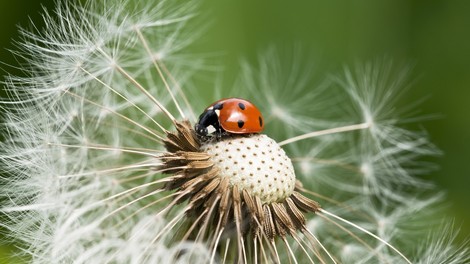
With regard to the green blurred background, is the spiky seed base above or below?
below

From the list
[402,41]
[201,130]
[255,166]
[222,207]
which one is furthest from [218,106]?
[402,41]

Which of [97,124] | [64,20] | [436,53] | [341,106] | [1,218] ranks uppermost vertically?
[436,53]

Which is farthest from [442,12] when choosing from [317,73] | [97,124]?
[97,124]

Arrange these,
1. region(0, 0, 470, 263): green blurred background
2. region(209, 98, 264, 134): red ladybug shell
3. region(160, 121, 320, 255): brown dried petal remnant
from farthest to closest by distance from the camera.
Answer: region(0, 0, 470, 263): green blurred background, region(209, 98, 264, 134): red ladybug shell, region(160, 121, 320, 255): brown dried petal remnant

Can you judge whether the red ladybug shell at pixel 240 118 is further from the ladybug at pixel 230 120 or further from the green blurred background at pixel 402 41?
the green blurred background at pixel 402 41

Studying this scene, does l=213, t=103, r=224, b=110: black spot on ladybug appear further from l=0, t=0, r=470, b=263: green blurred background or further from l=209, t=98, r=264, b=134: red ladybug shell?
l=0, t=0, r=470, b=263: green blurred background

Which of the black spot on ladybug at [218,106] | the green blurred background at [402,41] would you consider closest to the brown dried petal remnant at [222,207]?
the black spot on ladybug at [218,106]

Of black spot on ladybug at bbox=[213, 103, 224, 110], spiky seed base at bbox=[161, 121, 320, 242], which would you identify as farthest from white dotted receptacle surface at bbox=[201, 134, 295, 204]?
black spot on ladybug at bbox=[213, 103, 224, 110]

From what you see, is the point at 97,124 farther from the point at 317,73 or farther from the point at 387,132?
the point at 317,73
